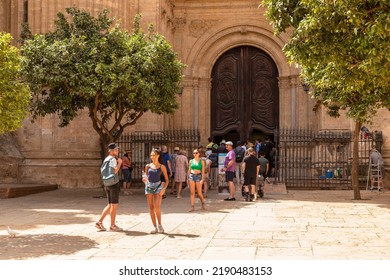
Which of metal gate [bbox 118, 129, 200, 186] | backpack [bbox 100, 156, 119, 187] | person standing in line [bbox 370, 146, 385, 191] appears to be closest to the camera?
backpack [bbox 100, 156, 119, 187]

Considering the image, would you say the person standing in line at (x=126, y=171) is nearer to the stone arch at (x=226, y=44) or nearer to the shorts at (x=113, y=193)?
the shorts at (x=113, y=193)

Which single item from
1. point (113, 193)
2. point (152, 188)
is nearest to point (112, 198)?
point (113, 193)

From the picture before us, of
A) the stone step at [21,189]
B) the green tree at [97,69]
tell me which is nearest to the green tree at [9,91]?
the green tree at [97,69]

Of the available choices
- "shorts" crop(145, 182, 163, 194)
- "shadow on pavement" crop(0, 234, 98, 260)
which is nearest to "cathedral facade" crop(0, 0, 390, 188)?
"shorts" crop(145, 182, 163, 194)

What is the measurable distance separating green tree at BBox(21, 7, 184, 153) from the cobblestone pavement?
2644 millimetres

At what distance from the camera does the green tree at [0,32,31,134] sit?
9477 mm

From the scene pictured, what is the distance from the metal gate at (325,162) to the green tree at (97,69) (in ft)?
18.7

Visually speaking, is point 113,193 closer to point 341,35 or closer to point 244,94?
point 341,35

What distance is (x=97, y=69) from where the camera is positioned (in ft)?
45.5

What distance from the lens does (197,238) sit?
8617 mm

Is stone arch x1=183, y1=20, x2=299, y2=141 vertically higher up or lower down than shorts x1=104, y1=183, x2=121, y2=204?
higher up

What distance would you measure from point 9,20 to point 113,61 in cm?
870

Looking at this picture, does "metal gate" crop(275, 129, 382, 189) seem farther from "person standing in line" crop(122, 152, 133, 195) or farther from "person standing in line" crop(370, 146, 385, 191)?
"person standing in line" crop(122, 152, 133, 195)

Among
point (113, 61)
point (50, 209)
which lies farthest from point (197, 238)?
point (113, 61)
